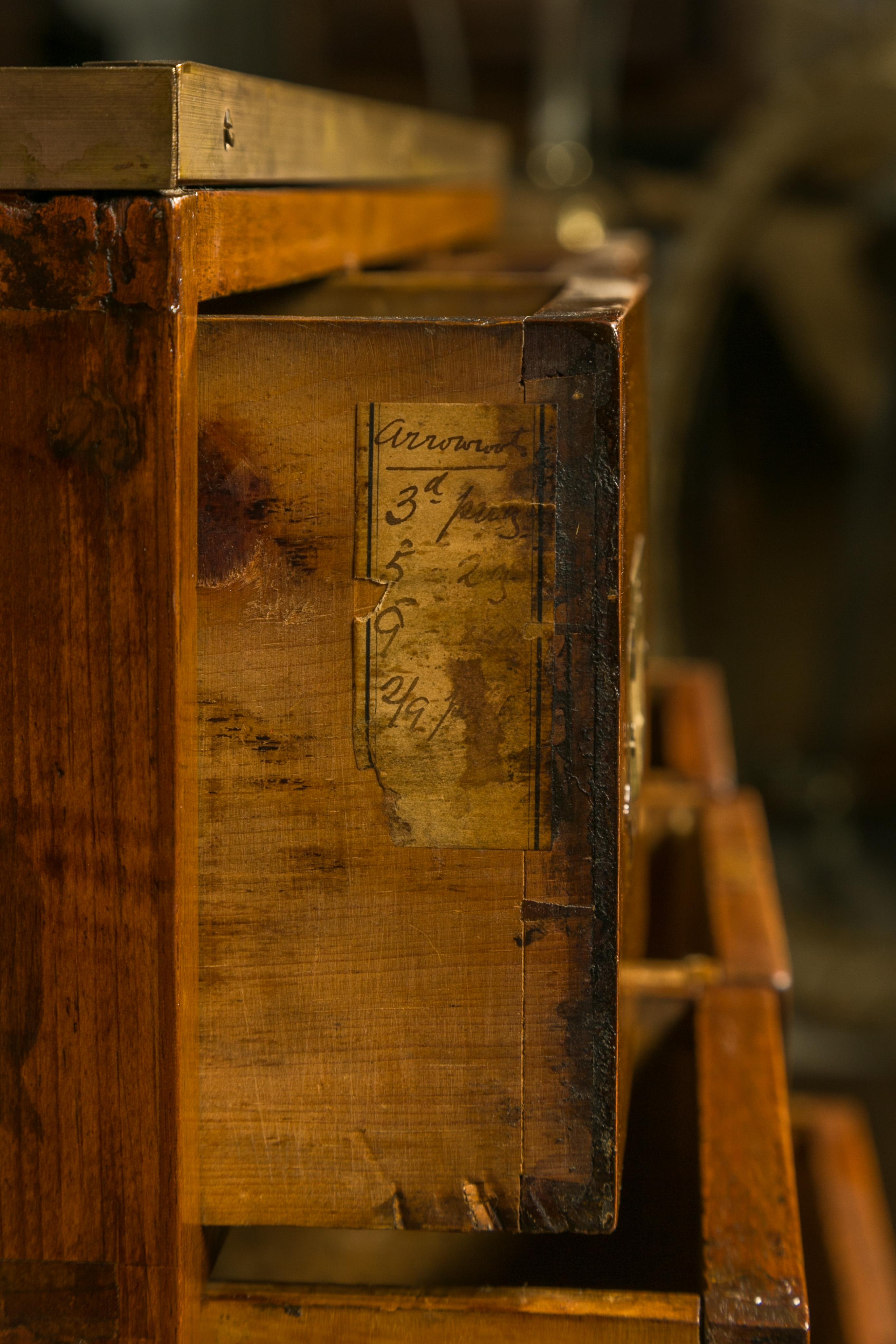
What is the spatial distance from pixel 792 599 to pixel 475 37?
1276 mm

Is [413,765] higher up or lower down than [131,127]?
lower down

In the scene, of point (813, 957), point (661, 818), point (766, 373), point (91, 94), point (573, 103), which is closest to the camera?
point (91, 94)

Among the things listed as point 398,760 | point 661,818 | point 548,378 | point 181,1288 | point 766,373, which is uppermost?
point 766,373

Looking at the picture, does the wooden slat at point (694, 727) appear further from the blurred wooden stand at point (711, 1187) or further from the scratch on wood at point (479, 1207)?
the scratch on wood at point (479, 1207)

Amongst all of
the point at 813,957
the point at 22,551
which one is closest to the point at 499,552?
the point at 22,551

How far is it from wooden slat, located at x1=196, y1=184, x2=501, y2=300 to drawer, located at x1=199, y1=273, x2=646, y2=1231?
1.8 inches

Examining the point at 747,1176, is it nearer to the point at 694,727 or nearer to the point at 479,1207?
the point at 479,1207

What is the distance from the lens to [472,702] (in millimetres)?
543

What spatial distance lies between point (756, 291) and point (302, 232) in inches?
80.1

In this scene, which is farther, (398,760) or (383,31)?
(383,31)

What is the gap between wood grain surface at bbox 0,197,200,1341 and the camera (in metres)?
0.50

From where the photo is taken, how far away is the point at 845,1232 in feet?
3.64

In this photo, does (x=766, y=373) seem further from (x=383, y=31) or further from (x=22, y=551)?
(x=22, y=551)

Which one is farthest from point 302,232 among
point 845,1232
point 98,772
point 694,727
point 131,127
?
point 845,1232
